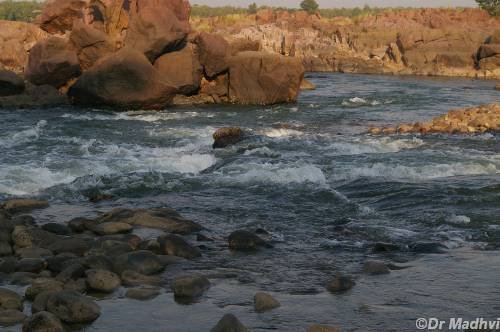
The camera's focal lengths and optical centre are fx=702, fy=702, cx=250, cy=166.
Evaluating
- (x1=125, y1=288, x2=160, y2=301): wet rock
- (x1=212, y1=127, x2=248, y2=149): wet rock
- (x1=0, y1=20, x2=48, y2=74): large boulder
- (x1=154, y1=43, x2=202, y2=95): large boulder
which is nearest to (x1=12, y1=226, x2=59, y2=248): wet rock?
(x1=125, y1=288, x2=160, y2=301): wet rock

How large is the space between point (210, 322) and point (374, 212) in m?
5.68

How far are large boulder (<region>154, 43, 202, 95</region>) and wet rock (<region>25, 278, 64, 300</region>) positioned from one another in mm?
21319

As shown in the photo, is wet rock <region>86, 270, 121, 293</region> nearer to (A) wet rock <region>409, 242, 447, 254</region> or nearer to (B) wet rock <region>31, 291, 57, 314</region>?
(B) wet rock <region>31, 291, 57, 314</region>

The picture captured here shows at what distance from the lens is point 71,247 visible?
959 cm

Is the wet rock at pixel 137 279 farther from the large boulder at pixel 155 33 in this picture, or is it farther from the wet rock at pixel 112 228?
the large boulder at pixel 155 33

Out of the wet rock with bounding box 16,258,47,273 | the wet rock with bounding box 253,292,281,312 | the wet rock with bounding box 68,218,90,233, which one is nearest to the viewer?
the wet rock with bounding box 253,292,281,312

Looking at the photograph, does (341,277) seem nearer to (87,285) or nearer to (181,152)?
(87,285)

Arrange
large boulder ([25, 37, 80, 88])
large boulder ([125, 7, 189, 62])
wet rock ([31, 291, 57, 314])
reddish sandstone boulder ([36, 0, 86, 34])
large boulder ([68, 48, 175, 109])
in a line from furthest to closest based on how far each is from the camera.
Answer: reddish sandstone boulder ([36, 0, 86, 34]) → large boulder ([125, 7, 189, 62]) → large boulder ([25, 37, 80, 88]) → large boulder ([68, 48, 175, 109]) → wet rock ([31, 291, 57, 314])

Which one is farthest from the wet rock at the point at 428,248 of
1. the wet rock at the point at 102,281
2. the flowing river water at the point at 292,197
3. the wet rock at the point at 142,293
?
the wet rock at the point at 102,281

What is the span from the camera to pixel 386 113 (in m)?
28.3

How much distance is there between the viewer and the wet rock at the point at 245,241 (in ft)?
32.8

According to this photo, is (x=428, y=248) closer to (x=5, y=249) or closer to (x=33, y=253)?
(x=33, y=253)

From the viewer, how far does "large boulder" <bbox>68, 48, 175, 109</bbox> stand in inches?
1034

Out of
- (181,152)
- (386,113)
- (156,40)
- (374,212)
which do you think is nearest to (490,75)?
(386,113)
